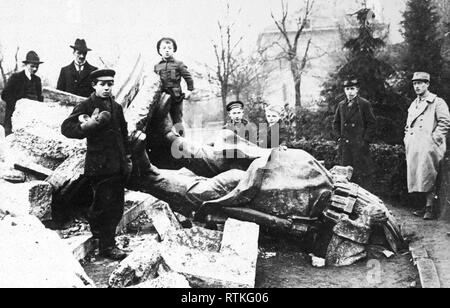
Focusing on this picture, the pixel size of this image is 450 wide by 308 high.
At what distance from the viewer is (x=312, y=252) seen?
5.04 m

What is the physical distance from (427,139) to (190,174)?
3.21 meters

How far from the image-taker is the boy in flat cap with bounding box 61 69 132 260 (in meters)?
4.42

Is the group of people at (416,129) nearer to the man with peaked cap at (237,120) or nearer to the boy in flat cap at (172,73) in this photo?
the man with peaked cap at (237,120)

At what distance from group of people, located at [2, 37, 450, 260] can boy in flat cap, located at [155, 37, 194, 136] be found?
0.04ft

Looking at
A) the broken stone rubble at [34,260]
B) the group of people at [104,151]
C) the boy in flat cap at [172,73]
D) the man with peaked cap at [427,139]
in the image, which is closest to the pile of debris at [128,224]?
the broken stone rubble at [34,260]

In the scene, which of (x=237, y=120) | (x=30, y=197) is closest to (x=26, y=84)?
(x=30, y=197)

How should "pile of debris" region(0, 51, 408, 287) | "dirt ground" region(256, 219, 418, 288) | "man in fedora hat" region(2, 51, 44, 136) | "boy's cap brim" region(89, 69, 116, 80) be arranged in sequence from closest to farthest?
1. "pile of debris" region(0, 51, 408, 287)
2. "dirt ground" region(256, 219, 418, 288)
3. "boy's cap brim" region(89, 69, 116, 80)
4. "man in fedora hat" region(2, 51, 44, 136)

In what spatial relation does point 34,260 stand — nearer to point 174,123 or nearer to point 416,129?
point 174,123

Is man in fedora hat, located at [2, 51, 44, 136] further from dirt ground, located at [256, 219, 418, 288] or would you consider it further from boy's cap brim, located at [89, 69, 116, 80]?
dirt ground, located at [256, 219, 418, 288]

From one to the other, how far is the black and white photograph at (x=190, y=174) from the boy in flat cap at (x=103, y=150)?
0.02 m

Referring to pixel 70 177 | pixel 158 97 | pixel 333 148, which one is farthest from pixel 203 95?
pixel 70 177

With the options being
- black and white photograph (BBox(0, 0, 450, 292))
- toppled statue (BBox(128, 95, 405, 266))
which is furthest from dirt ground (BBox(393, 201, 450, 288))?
toppled statue (BBox(128, 95, 405, 266))

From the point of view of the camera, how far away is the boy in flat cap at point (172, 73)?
5.96m

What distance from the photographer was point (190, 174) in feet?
19.4
